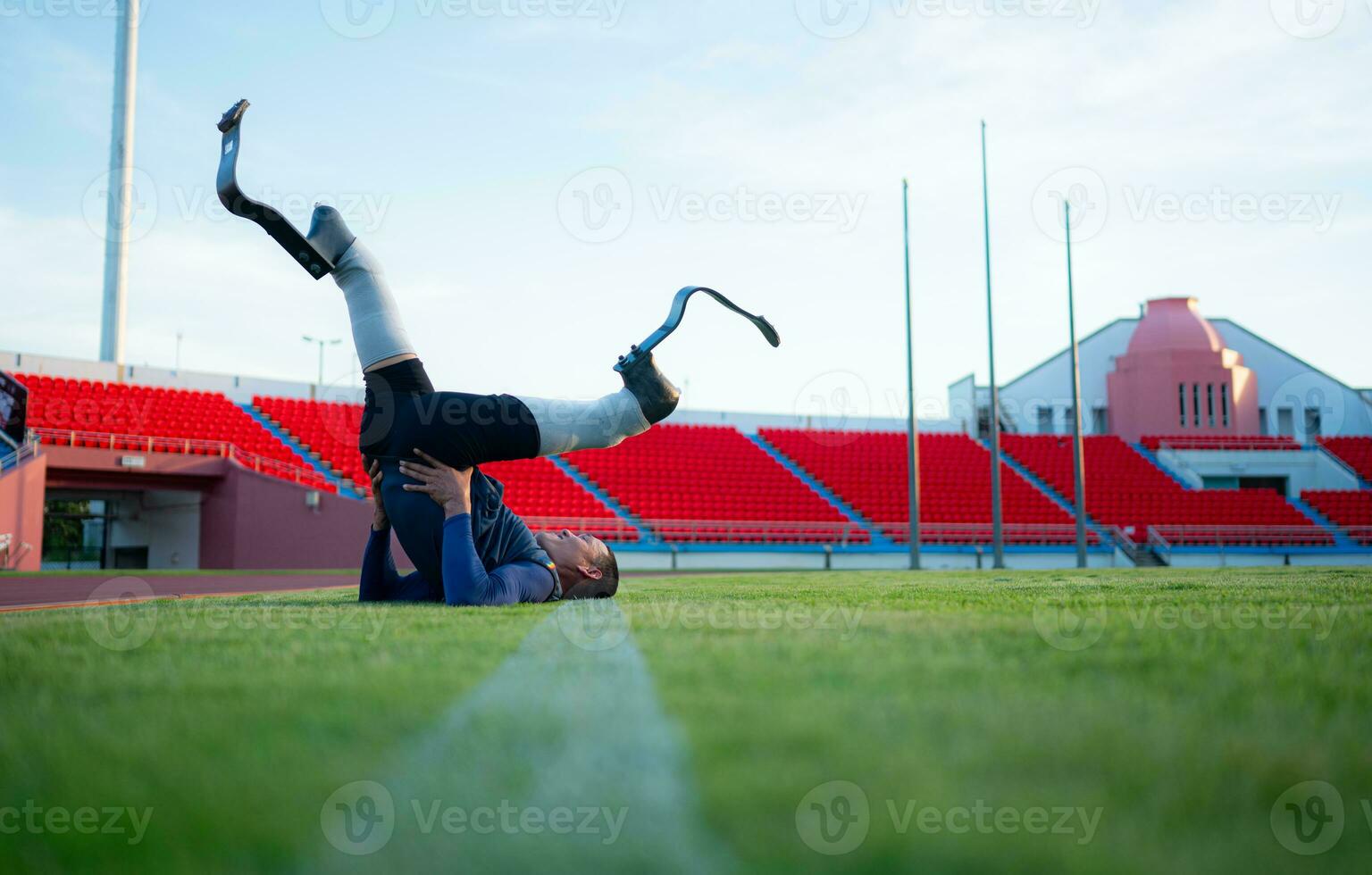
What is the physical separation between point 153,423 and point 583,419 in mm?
17477

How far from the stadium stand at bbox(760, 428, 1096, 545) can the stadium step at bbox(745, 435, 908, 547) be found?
17 centimetres

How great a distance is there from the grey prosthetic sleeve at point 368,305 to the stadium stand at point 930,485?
1941 centimetres

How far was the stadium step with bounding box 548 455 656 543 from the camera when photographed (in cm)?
1986

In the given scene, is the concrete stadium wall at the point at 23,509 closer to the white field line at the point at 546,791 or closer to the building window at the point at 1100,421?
the white field line at the point at 546,791

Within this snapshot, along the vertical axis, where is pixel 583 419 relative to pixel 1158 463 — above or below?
below

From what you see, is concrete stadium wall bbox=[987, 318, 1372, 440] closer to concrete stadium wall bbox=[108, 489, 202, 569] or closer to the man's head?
concrete stadium wall bbox=[108, 489, 202, 569]

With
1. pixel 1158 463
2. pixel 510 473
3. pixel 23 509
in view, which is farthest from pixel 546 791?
pixel 1158 463

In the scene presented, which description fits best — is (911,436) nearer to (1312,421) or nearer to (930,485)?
(930,485)

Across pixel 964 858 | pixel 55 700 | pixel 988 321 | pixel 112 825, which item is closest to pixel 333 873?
pixel 112 825

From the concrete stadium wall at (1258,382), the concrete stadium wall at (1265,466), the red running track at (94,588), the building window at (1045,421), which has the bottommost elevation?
the red running track at (94,588)

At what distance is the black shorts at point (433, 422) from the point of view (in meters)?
3.21

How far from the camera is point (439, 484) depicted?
10.4 feet

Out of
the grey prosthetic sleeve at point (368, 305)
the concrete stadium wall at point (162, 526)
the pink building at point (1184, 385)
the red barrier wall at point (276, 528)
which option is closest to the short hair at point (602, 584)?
the grey prosthetic sleeve at point (368, 305)

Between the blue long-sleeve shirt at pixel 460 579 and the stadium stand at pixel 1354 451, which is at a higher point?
the stadium stand at pixel 1354 451
